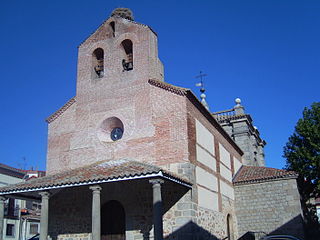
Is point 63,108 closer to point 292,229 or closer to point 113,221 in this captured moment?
point 113,221

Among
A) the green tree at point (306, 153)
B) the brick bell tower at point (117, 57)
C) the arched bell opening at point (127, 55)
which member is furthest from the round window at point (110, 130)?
the green tree at point (306, 153)

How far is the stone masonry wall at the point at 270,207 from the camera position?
18.1m

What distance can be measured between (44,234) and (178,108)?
6574mm

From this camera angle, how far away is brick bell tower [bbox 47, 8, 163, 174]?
49.0 feet

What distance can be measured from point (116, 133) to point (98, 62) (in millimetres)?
3879

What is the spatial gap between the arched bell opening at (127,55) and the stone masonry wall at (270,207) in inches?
361

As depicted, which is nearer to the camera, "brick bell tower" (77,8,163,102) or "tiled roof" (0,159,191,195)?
"tiled roof" (0,159,191,195)

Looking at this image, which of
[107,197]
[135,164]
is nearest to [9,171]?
[107,197]

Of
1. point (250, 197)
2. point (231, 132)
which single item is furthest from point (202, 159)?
point (231, 132)

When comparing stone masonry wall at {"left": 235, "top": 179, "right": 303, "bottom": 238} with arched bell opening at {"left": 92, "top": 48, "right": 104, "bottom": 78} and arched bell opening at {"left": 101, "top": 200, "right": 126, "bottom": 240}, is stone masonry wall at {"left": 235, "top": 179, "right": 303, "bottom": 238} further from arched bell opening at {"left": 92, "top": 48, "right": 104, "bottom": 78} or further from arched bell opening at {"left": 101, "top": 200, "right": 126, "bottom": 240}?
arched bell opening at {"left": 92, "top": 48, "right": 104, "bottom": 78}

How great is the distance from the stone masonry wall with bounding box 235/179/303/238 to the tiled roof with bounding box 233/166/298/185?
0.22 meters

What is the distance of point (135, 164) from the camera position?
12758 millimetres

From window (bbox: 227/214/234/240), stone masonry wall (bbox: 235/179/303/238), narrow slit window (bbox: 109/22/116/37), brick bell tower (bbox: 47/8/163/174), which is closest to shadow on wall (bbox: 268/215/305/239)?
stone masonry wall (bbox: 235/179/303/238)

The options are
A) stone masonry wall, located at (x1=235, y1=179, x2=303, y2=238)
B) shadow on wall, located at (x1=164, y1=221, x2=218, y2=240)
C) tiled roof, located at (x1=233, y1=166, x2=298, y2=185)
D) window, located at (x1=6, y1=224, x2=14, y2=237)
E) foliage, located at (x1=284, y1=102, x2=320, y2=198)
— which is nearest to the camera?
shadow on wall, located at (x1=164, y1=221, x2=218, y2=240)
